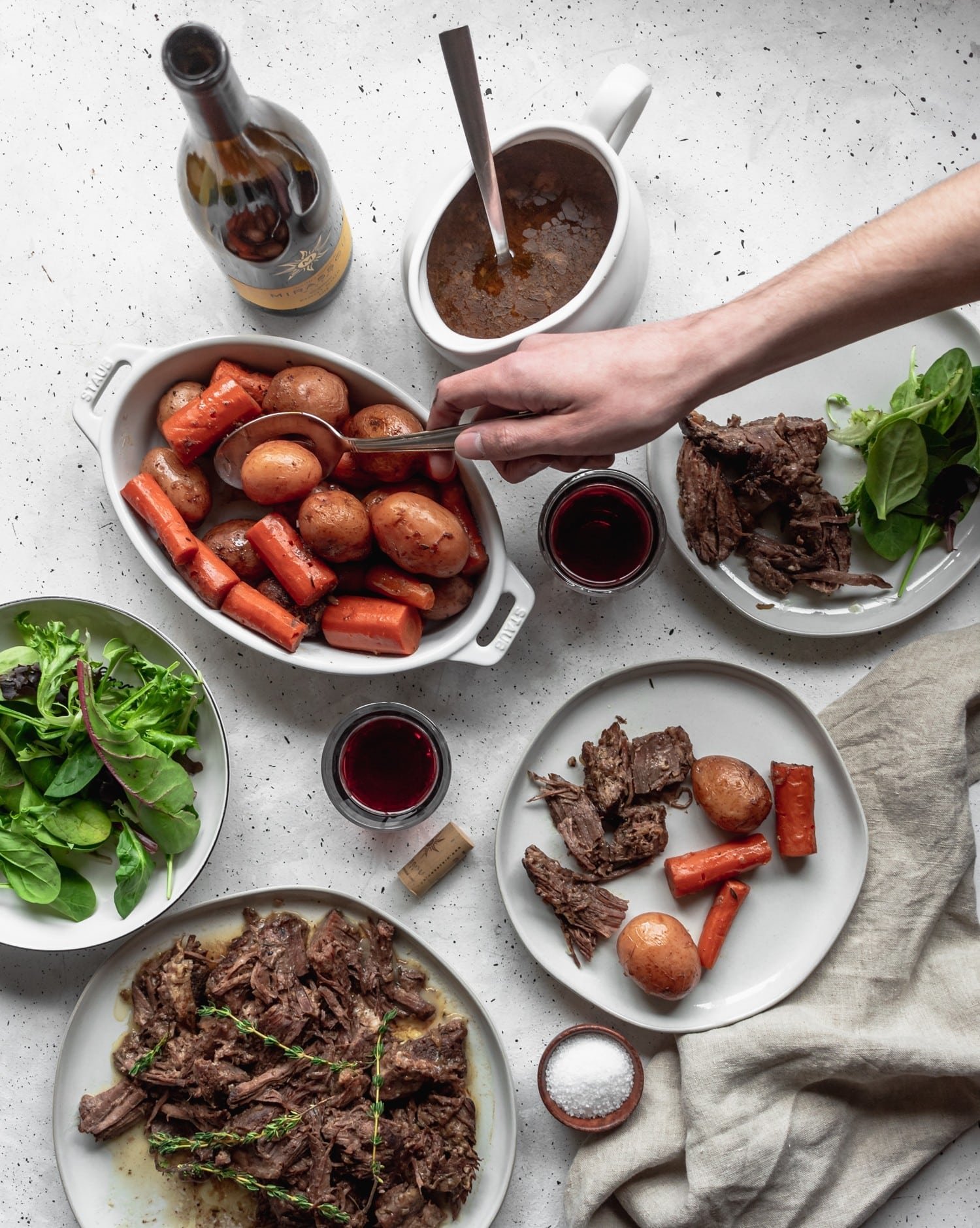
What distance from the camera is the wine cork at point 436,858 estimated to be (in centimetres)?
193

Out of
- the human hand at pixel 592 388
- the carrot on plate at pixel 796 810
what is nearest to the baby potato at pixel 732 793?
the carrot on plate at pixel 796 810

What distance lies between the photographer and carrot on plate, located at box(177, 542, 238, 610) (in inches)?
71.0

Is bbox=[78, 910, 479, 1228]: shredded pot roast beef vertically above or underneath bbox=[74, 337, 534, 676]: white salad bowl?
underneath

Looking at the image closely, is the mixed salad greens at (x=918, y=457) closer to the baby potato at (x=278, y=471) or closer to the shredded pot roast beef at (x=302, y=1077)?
the baby potato at (x=278, y=471)

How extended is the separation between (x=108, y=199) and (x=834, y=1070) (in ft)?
7.64

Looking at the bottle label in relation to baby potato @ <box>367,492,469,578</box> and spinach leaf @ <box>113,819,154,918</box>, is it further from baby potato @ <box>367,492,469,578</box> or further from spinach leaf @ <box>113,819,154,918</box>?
spinach leaf @ <box>113,819,154,918</box>

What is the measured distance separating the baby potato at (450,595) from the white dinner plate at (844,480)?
436 mm

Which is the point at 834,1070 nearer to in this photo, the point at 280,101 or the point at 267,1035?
the point at 267,1035

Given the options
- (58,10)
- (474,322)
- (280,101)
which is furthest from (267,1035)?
(58,10)

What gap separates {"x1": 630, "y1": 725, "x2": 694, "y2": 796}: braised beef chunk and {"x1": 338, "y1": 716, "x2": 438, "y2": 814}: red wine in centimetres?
41

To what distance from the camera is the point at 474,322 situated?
173 centimetres

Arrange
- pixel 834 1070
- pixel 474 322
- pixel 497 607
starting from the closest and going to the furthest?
pixel 474 322 < pixel 834 1070 < pixel 497 607

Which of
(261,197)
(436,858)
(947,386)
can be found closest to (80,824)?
(436,858)

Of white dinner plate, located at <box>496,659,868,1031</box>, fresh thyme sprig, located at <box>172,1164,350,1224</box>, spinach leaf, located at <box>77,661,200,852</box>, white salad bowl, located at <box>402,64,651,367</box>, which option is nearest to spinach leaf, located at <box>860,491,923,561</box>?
white dinner plate, located at <box>496,659,868,1031</box>
